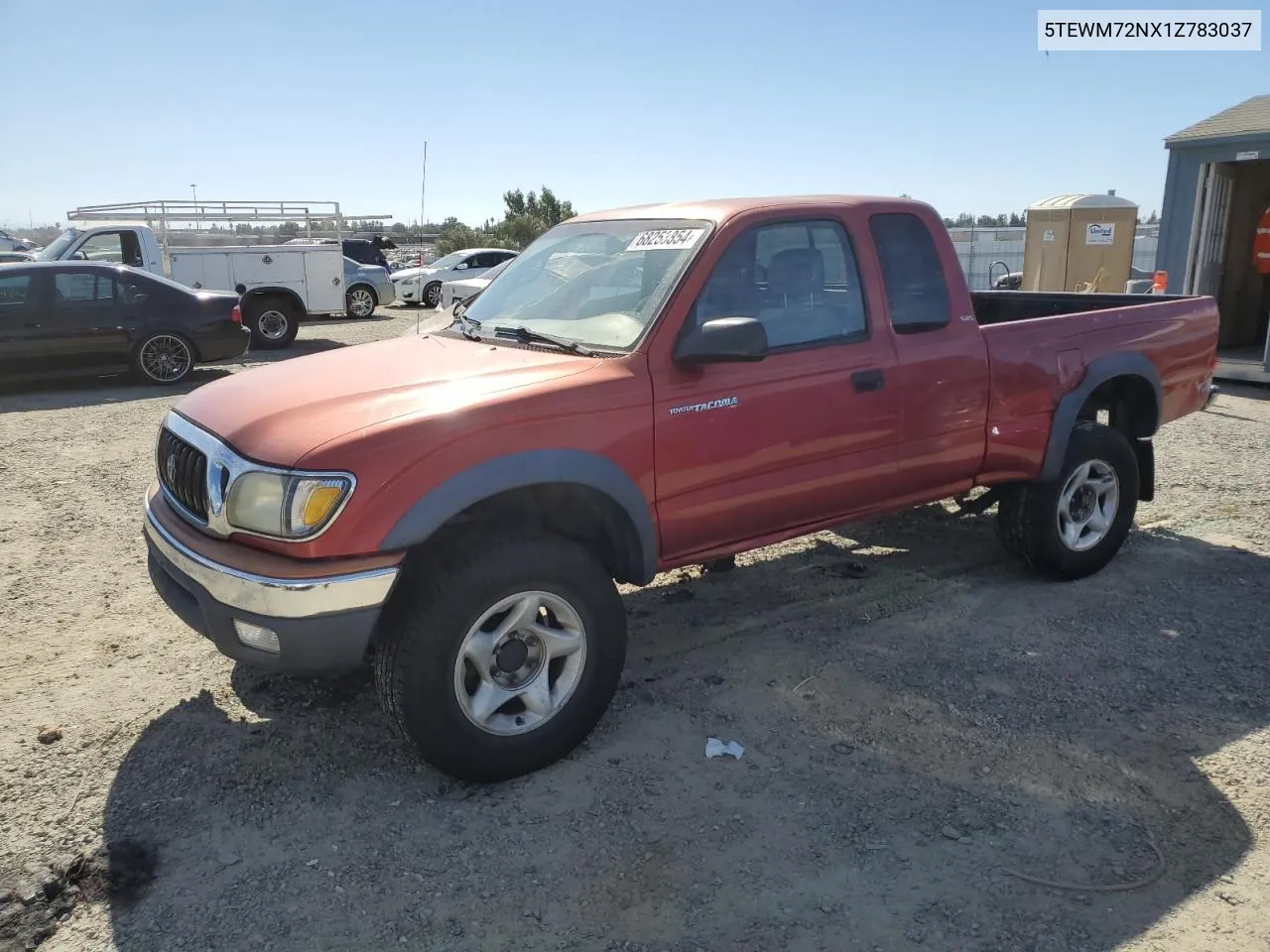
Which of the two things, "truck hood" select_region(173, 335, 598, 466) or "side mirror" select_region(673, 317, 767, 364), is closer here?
"truck hood" select_region(173, 335, 598, 466)

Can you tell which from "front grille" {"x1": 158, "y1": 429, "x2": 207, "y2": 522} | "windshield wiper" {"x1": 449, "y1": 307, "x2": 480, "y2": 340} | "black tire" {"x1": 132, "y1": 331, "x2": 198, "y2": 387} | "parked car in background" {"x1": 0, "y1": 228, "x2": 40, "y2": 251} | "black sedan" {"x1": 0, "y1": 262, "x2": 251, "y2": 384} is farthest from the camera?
"parked car in background" {"x1": 0, "y1": 228, "x2": 40, "y2": 251}

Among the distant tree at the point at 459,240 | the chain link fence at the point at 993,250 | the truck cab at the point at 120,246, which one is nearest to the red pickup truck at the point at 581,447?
the truck cab at the point at 120,246

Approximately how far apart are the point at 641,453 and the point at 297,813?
169cm

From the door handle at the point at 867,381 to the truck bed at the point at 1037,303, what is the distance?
7.14 ft

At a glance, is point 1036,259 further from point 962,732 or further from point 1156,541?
point 962,732

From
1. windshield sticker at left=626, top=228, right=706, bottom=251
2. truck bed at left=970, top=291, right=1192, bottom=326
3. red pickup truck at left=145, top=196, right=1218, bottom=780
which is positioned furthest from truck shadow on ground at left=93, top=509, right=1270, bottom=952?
truck bed at left=970, top=291, right=1192, bottom=326

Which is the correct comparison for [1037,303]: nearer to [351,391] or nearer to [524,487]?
[524,487]

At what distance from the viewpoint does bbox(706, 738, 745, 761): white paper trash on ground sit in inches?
140

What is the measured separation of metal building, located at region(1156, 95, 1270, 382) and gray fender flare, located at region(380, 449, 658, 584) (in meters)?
10.2

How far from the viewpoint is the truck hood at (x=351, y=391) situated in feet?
10.2

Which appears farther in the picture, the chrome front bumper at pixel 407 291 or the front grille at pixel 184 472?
the chrome front bumper at pixel 407 291

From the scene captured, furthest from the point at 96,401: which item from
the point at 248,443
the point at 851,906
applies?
the point at 851,906

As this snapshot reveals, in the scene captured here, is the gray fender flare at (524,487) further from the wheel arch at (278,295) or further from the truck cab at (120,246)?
the wheel arch at (278,295)

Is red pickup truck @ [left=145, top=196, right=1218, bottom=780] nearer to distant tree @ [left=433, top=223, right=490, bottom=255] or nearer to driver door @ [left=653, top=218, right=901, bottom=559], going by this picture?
driver door @ [left=653, top=218, right=901, bottom=559]
